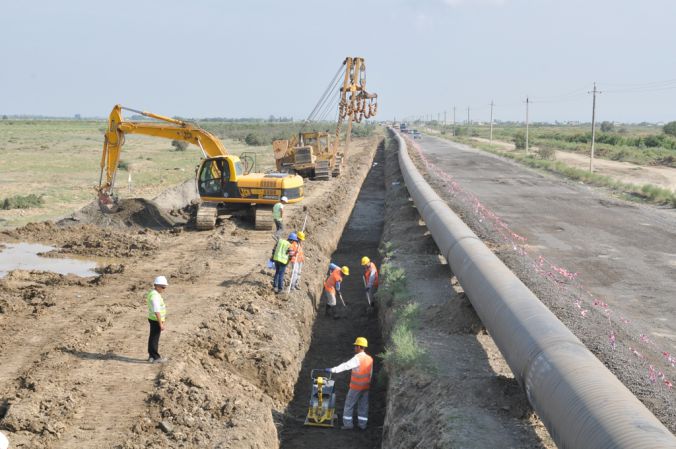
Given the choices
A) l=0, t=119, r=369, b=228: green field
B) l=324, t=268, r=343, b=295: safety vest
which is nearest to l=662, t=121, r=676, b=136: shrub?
l=0, t=119, r=369, b=228: green field

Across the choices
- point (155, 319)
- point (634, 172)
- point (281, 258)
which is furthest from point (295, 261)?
point (634, 172)

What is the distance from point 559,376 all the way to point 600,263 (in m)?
12.1

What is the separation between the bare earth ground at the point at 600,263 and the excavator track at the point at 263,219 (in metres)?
Result: 6.42

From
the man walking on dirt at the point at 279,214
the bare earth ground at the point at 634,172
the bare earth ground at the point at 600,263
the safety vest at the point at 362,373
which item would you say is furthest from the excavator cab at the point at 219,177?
the bare earth ground at the point at 634,172

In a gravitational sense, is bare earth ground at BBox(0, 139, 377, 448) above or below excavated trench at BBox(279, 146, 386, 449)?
above

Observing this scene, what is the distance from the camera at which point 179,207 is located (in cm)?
2753

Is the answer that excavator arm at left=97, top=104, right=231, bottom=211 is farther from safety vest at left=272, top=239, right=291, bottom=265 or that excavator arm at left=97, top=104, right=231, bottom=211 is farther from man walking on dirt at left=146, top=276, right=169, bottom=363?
man walking on dirt at left=146, top=276, right=169, bottom=363

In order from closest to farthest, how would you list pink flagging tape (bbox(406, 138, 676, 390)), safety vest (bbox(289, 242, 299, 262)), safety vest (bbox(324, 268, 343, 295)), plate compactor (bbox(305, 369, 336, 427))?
pink flagging tape (bbox(406, 138, 676, 390))
plate compactor (bbox(305, 369, 336, 427))
safety vest (bbox(289, 242, 299, 262))
safety vest (bbox(324, 268, 343, 295))

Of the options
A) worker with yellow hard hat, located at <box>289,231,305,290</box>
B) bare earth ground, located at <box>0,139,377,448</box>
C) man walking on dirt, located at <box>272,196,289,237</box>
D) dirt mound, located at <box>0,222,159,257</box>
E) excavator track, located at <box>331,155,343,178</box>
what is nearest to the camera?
bare earth ground, located at <box>0,139,377,448</box>

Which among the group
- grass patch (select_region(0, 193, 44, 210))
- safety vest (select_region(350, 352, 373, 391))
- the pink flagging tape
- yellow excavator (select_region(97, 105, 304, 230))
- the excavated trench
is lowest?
the excavated trench

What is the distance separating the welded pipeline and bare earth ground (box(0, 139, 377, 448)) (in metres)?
3.62

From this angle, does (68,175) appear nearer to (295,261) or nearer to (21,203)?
(21,203)

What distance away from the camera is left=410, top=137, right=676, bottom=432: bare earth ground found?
33.6 feet

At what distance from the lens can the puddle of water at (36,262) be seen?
17078mm
